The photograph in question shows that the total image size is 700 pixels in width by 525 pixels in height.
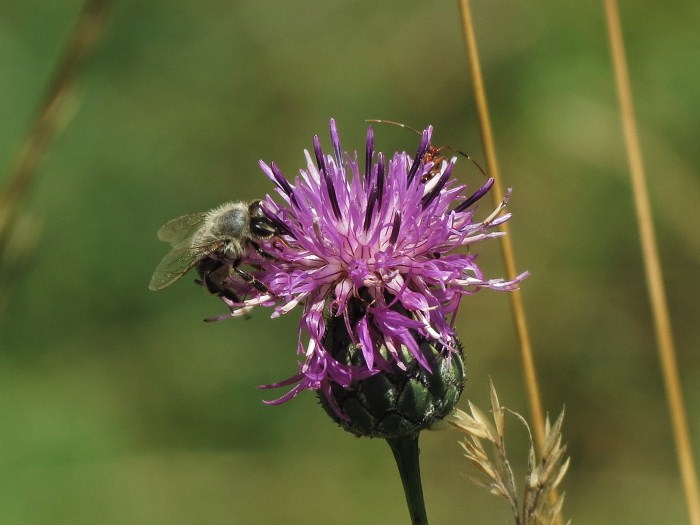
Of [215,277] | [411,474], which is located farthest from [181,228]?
[411,474]

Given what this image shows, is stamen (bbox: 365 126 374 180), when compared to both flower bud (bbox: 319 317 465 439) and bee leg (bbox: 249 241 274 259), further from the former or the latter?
flower bud (bbox: 319 317 465 439)

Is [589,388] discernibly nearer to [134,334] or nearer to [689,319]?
[689,319]

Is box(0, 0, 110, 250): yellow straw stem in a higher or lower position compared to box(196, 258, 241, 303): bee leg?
higher

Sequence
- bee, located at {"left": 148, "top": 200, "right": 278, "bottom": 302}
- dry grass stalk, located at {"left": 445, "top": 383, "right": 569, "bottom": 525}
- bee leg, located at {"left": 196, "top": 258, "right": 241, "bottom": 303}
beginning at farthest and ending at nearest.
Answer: bee leg, located at {"left": 196, "top": 258, "right": 241, "bottom": 303}, bee, located at {"left": 148, "top": 200, "right": 278, "bottom": 302}, dry grass stalk, located at {"left": 445, "top": 383, "right": 569, "bottom": 525}

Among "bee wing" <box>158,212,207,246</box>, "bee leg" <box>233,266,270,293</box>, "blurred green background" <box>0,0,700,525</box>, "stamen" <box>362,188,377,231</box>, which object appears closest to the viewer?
"stamen" <box>362,188,377,231</box>

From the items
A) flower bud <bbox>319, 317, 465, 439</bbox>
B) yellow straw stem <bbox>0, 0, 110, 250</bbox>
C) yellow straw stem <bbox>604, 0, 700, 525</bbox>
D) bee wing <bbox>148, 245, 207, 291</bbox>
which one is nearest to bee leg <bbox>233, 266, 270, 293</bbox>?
bee wing <bbox>148, 245, 207, 291</bbox>

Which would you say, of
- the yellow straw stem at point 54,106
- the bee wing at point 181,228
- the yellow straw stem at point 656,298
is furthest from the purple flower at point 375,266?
the yellow straw stem at point 54,106

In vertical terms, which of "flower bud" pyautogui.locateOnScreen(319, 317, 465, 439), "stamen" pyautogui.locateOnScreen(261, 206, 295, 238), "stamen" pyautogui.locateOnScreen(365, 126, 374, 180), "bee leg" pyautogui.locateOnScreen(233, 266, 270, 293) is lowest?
"flower bud" pyautogui.locateOnScreen(319, 317, 465, 439)
